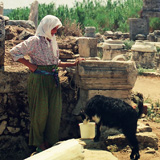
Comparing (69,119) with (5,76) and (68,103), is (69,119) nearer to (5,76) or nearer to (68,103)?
(68,103)

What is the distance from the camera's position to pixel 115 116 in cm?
441

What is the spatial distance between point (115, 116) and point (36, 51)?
1323mm

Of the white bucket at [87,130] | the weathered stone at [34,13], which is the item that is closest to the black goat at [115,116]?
the white bucket at [87,130]

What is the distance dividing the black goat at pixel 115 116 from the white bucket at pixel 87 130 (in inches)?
4.1

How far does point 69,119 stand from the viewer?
18.1 feet

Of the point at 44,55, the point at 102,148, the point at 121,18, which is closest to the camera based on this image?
the point at 44,55

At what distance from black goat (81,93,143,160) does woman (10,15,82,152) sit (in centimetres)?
47

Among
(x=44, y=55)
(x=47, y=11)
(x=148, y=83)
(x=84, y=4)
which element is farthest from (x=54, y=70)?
(x=84, y=4)

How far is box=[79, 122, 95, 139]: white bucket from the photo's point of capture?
453 cm

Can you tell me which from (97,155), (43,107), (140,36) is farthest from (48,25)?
(140,36)

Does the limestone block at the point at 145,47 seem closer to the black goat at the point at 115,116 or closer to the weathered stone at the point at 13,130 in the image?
the weathered stone at the point at 13,130

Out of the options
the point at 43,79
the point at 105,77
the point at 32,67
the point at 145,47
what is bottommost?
the point at 145,47

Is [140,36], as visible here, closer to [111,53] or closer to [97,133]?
[111,53]

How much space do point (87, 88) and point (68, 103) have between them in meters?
0.57
